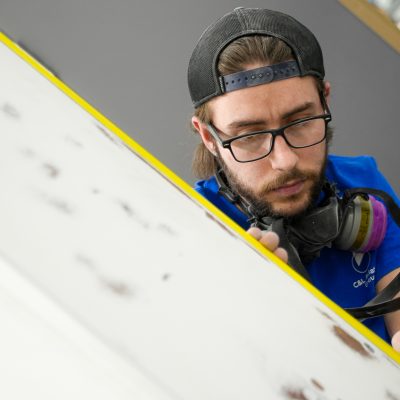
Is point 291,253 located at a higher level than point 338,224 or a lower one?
lower

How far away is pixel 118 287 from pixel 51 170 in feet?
0.28

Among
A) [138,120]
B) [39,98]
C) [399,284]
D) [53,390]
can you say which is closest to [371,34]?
[138,120]

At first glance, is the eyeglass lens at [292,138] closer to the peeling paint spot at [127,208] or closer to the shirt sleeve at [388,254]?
the shirt sleeve at [388,254]

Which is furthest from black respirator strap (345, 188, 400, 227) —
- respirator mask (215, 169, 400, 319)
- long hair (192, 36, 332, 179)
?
long hair (192, 36, 332, 179)

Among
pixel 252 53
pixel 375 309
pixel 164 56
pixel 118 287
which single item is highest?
pixel 164 56

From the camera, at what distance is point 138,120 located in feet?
7.50

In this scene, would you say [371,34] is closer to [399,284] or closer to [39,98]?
[399,284]

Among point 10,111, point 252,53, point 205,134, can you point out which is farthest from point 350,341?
point 205,134

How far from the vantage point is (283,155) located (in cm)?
93

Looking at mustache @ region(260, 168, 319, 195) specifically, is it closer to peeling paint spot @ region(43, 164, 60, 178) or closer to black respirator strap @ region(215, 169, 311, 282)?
black respirator strap @ region(215, 169, 311, 282)

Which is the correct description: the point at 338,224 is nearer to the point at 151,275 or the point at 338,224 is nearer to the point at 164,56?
the point at 151,275

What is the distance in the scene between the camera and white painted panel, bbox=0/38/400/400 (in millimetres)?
220

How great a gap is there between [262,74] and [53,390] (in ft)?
2.81

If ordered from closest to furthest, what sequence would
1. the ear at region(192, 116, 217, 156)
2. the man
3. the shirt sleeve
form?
the man → the shirt sleeve → the ear at region(192, 116, 217, 156)
